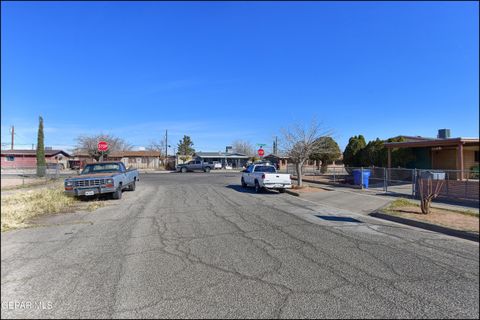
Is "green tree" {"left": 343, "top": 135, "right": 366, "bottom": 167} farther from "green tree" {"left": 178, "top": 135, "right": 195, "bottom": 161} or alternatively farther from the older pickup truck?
"green tree" {"left": 178, "top": 135, "right": 195, "bottom": 161}

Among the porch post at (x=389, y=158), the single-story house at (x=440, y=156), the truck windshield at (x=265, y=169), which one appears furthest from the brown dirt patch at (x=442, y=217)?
the porch post at (x=389, y=158)

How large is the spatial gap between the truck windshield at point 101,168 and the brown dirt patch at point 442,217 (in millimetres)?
11629

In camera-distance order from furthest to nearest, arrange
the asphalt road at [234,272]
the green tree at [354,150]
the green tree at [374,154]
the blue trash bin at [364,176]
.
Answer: the green tree at [354,150] < the green tree at [374,154] < the blue trash bin at [364,176] < the asphalt road at [234,272]

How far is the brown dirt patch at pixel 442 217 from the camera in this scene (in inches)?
320

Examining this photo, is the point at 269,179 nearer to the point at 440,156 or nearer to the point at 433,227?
the point at 433,227

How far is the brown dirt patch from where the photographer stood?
8.12 m

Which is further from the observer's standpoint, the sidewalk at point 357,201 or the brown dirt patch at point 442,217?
the sidewalk at point 357,201

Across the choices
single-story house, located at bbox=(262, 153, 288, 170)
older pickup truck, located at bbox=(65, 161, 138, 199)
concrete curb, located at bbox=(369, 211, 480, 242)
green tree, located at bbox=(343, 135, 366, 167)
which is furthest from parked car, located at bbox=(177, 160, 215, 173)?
concrete curb, located at bbox=(369, 211, 480, 242)

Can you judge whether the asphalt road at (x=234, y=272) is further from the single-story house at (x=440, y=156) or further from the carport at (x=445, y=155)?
the single-story house at (x=440, y=156)

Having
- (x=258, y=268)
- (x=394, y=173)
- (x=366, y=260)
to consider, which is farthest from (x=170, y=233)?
(x=394, y=173)

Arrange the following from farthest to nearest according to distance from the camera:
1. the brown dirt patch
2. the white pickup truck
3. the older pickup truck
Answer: the white pickup truck < the older pickup truck < the brown dirt patch

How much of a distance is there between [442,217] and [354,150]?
71.6 feet

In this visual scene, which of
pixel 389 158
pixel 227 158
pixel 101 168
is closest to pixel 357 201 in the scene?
pixel 101 168

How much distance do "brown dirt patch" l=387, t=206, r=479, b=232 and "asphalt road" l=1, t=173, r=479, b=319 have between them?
1126 millimetres
